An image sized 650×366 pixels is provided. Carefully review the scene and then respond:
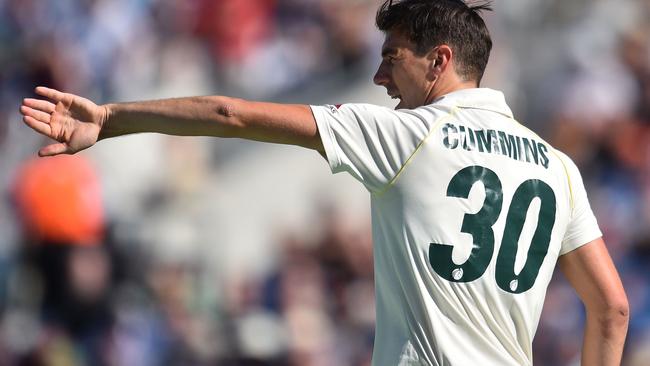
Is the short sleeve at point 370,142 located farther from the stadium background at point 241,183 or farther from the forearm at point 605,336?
the stadium background at point 241,183

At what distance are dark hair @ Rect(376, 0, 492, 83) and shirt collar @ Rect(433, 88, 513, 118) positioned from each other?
90 millimetres

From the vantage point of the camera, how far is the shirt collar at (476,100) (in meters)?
3.80

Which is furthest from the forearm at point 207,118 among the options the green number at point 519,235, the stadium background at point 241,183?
the stadium background at point 241,183

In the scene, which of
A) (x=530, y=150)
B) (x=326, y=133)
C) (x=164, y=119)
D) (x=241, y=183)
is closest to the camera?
(x=164, y=119)

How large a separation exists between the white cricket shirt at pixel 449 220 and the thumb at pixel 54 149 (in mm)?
759

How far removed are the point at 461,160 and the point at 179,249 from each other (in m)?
5.23

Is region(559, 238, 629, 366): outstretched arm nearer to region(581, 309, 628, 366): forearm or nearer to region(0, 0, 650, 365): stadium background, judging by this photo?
region(581, 309, 628, 366): forearm

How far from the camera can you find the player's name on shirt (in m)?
3.68

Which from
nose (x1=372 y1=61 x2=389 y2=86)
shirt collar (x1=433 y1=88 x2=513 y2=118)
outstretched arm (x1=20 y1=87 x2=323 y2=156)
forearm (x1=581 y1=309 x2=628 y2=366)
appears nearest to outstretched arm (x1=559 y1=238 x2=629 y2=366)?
forearm (x1=581 y1=309 x2=628 y2=366)

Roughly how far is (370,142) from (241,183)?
548cm

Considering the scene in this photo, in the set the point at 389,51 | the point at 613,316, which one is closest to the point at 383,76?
the point at 389,51

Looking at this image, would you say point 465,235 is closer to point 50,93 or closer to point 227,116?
point 227,116

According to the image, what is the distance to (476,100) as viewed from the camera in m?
3.83

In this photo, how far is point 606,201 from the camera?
873cm
